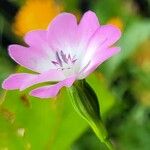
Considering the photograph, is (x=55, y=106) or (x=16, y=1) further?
(x=16, y=1)

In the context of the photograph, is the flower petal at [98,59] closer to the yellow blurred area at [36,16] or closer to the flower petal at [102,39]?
the flower petal at [102,39]

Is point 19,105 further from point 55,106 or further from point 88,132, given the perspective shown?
point 88,132

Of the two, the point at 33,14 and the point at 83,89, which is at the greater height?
the point at 83,89

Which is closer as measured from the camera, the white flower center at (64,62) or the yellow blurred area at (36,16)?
the white flower center at (64,62)

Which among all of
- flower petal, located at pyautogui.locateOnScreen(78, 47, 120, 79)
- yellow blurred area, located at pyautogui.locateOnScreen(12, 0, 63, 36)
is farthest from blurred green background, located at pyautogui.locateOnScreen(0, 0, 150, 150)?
flower petal, located at pyautogui.locateOnScreen(78, 47, 120, 79)

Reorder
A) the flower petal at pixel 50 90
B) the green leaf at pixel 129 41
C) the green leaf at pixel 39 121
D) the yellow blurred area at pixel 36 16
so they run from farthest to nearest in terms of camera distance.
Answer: the green leaf at pixel 129 41 → the yellow blurred area at pixel 36 16 → the green leaf at pixel 39 121 → the flower petal at pixel 50 90

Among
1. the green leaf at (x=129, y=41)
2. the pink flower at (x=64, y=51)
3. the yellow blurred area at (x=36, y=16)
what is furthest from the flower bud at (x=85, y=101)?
the green leaf at (x=129, y=41)

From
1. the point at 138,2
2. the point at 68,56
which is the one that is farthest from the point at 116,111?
the point at 68,56

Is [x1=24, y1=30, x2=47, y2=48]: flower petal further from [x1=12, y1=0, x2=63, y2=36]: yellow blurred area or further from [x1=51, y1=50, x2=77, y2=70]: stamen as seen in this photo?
[x1=12, y1=0, x2=63, y2=36]: yellow blurred area
